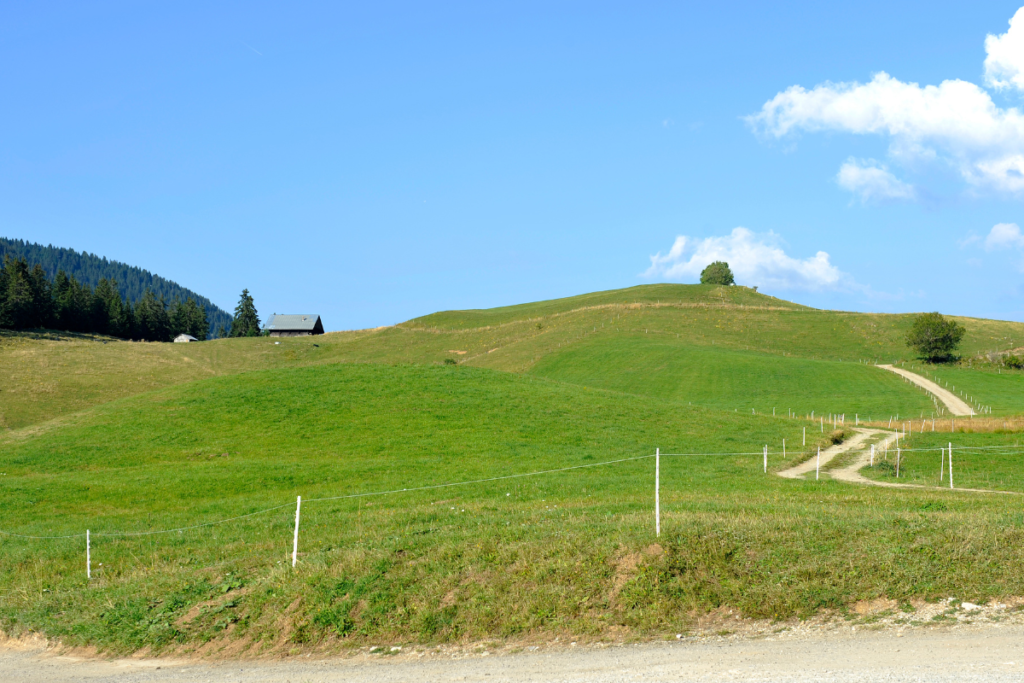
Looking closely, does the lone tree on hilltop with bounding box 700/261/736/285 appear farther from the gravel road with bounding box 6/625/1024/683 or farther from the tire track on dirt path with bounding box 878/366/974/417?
the gravel road with bounding box 6/625/1024/683

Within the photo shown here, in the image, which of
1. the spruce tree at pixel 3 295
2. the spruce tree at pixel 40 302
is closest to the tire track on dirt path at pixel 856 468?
the spruce tree at pixel 3 295

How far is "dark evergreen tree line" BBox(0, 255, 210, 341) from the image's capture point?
405 ft

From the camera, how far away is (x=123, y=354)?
102 metres

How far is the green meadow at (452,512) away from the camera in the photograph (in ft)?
43.7

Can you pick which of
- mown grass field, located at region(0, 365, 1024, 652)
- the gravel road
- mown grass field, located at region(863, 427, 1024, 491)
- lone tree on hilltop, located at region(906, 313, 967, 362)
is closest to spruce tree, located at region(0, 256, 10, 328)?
mown grass field, located at region(0, 365, 1024, 652)

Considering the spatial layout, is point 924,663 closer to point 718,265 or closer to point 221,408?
point 221,408

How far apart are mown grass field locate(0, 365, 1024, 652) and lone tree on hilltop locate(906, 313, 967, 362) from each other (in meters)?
64.3

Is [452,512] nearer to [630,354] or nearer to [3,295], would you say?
[630,354]

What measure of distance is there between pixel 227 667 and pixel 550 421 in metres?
34.7

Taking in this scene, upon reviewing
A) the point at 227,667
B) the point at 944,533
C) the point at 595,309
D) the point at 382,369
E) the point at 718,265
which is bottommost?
the point at 227,667

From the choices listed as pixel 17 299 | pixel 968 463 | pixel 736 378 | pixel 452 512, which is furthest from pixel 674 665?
pixel 17 299

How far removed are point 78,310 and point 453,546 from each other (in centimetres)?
15042

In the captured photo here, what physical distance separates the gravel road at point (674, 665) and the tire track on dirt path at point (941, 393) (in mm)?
57966

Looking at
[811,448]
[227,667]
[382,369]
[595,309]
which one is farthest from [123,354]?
[227,667]
